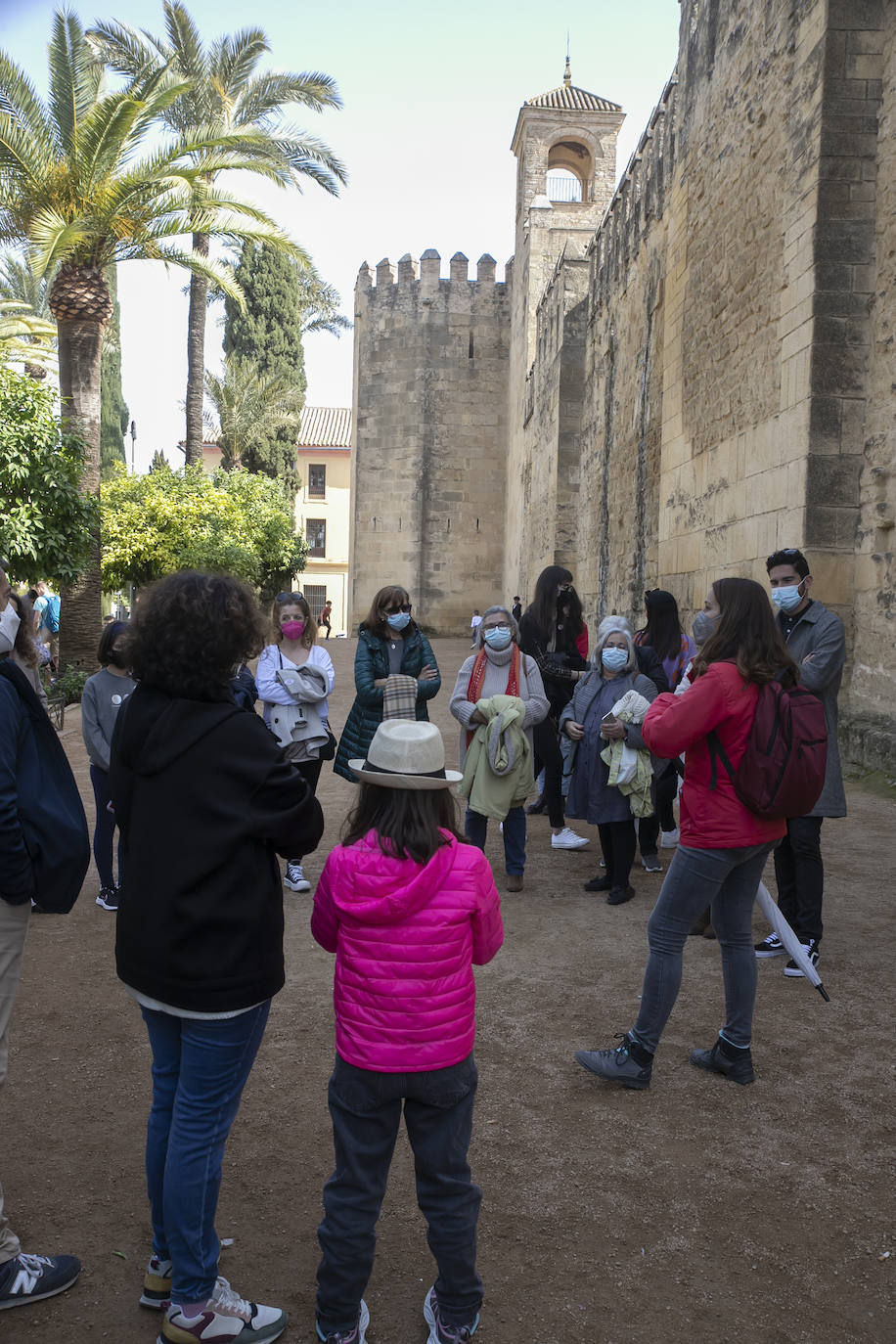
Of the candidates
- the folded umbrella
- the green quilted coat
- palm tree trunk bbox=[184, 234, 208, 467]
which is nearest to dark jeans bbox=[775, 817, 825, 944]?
the folded umbrella

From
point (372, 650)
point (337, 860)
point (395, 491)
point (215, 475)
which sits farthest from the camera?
point (395, 491)

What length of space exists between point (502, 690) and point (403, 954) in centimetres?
380

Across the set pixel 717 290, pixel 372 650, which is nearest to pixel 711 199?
pixel 717 290

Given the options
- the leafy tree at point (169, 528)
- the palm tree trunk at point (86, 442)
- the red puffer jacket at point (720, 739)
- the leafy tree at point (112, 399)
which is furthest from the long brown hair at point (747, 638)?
the leafy tree at point (112, 399)

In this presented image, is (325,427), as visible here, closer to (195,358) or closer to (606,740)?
(195,358)

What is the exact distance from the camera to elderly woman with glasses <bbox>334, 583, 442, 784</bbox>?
5.95 m

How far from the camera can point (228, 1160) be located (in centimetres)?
307

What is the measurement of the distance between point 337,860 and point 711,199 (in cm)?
1148

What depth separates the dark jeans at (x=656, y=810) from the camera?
20.3 feet

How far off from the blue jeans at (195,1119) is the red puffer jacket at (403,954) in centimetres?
24

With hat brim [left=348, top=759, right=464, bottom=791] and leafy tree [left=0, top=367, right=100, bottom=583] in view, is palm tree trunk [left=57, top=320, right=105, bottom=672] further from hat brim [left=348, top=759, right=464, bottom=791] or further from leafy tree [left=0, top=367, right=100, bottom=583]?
hat brim [left=348, top=759, right=464, bottom=791]

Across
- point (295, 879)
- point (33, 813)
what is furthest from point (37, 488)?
point (33, 813)

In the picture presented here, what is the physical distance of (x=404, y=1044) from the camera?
2.23m

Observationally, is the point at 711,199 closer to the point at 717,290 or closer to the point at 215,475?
the point at 717,290
